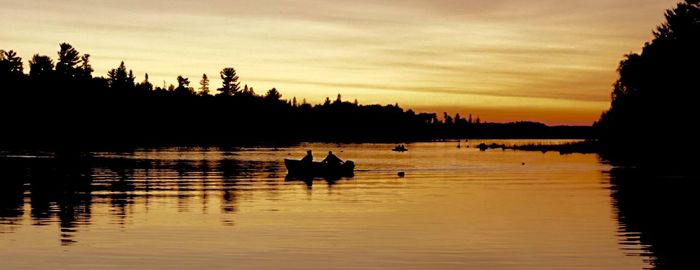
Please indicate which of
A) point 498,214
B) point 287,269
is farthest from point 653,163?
point 287,269

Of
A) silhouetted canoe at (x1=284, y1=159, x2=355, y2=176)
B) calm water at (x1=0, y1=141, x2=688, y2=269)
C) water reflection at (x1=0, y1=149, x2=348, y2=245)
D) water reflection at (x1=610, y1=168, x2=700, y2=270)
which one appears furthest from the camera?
silhouetted canoe at (x1=284, y1=159, x2=355, y2=176)

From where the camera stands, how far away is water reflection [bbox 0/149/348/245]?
42000 mm

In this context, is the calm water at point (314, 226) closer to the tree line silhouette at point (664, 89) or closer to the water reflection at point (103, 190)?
the water reflection at point (103, 190)

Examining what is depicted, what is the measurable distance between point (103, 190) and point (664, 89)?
3364 inches

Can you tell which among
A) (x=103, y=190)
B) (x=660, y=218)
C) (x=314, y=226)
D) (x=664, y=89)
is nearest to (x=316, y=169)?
(x=103, y=190)

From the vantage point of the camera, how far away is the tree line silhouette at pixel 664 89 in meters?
122

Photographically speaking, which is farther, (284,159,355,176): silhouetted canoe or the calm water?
(284,159,355,176): silhouetted canoe

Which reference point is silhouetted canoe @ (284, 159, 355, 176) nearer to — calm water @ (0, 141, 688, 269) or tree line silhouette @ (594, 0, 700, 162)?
calm water @ (0, 141, 688, 269)

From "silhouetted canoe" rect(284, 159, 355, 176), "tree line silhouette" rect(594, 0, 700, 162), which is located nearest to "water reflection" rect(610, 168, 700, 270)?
"silhouetted canoe" rect(284, 159, 355, 176)

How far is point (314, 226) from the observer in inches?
1548

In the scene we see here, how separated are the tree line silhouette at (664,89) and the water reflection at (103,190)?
59.9 metres

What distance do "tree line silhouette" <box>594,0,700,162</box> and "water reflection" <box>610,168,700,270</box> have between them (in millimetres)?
46408

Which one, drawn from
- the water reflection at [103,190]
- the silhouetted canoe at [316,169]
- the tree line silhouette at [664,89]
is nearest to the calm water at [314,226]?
the water reflection at [103,190]

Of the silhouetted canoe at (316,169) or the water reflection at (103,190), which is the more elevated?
the silhouetted canoe at (316,169)
